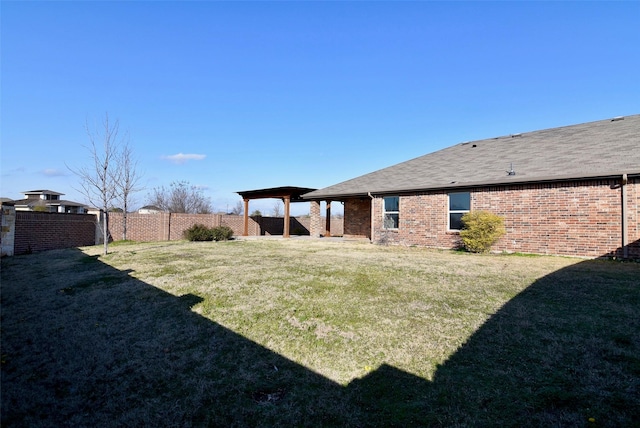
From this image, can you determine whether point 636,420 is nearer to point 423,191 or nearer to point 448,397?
point 448,397

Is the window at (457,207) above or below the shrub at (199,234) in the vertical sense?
above

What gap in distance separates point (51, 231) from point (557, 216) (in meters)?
19.9

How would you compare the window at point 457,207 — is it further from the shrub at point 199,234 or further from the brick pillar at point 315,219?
the shrub at point 199,234

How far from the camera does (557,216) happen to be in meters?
9.62

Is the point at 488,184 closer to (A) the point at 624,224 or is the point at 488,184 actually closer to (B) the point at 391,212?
(A) the point at 624,224

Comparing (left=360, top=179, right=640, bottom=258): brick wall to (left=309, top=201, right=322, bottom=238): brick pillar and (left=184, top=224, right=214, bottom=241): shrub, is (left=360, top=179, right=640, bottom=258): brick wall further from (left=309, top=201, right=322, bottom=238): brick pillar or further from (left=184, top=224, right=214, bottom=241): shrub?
(left=184, top=224, right=214, bottom=241): shrub

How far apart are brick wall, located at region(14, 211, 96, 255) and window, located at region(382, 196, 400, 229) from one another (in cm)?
1474

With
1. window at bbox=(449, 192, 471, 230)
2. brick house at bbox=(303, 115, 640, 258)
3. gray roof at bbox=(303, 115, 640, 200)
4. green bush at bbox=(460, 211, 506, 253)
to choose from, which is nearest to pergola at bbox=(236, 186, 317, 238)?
gray roof at bbox=(303, 115, 640, 200)

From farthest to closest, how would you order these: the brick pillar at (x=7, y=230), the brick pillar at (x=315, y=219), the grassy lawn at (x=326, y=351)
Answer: the brick pillar at (x=315, y=219) → the brick pillar at (x=7, y=230) → the grassy lawn at (x=326, y=351)

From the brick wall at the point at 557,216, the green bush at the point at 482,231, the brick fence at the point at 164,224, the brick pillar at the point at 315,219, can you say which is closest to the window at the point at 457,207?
the brick wall at the point at 557,216

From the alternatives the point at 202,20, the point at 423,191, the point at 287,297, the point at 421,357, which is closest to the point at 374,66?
the point at 423,191

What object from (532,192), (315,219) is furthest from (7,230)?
(532,192)

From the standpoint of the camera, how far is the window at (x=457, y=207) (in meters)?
11.8

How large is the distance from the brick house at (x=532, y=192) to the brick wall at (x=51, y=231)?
12.8 meters
